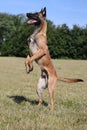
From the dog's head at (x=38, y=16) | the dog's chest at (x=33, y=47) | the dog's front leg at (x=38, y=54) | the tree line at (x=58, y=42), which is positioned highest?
the dog's head at (x=38, y=16)

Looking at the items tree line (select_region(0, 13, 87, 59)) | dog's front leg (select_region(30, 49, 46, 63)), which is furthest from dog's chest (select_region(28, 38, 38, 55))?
tree line (select_region(0, 13, 87, 59))

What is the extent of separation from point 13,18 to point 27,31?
39.1m

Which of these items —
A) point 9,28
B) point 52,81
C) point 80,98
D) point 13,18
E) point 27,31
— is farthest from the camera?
point 13,18

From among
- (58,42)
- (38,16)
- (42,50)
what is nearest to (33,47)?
(42,50)

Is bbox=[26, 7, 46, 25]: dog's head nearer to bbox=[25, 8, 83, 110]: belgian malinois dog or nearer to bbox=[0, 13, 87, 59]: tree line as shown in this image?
bbox=[25, 8, 83, 110]: belgian malinois dog

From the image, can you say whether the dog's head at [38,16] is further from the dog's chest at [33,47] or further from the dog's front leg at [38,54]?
the dog's front leg at [38,54]

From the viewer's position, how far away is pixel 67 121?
7.66 meters

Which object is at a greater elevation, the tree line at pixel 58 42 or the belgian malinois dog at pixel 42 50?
the belgian malinois dog at pixel 42 50

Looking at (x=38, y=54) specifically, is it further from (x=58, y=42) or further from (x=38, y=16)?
(x=58, y=42)

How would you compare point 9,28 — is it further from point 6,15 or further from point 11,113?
point 11,113

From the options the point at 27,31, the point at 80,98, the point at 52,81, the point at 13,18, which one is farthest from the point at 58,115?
the point at 13,18

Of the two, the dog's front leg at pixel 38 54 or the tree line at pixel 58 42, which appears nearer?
the dog's front leg at pixel 38 54

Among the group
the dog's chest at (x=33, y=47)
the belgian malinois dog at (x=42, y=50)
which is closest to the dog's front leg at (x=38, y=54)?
the belgian malinois dog at (x=42, y=50)

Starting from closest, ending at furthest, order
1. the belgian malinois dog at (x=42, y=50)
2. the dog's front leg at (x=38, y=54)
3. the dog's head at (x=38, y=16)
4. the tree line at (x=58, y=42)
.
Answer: the dog's front leg at (x=38, y=54) < the belgian malinois dog at (x=42, y=50) < the dog's head at (x=38, y=16) < the tree line at (x=58, y=42)
